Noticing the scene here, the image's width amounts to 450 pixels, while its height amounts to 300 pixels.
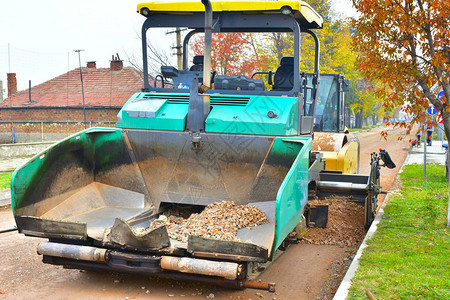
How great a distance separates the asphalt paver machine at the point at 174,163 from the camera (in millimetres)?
4965

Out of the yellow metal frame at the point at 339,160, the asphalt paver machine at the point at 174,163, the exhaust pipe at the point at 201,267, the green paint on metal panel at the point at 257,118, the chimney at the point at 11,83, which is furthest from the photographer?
the chimney at the point at 11,83

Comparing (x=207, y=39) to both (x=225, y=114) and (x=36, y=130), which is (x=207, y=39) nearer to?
(x=225, y=114)

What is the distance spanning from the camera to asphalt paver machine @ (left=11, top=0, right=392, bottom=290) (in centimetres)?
496

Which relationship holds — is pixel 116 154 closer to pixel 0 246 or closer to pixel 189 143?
pixel 189 143

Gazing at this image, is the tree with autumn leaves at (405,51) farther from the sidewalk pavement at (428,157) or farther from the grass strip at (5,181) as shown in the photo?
the sidewalk pavement at (428,157)

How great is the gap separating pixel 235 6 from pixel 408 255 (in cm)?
371

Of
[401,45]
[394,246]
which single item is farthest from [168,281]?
[401,45]

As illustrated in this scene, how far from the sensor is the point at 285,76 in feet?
23.0

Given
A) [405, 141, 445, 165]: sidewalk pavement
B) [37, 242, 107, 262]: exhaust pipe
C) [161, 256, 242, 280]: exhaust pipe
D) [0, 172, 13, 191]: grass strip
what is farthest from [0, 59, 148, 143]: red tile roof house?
[161, 256, 242, 280]: exhaust pipe

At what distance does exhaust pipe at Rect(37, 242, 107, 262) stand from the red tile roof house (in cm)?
2236

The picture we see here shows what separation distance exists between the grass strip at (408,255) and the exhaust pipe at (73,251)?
2.42 meters

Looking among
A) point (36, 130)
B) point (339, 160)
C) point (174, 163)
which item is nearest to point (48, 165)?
point (174, 163)

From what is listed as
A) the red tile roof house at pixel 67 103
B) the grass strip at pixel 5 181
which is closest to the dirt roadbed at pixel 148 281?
the grass strip at pixel 5 181

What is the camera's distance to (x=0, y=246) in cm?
694
